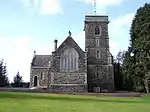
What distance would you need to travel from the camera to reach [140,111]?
16.0m

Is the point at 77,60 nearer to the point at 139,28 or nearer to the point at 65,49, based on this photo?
the point at 65,49

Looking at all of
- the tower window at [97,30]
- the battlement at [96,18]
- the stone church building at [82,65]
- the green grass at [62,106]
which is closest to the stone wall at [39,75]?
the stone church building at [82,65]

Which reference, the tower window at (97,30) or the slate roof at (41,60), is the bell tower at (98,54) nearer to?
the tower window at (97,30)

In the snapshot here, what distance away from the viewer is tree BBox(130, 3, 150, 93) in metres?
42.7

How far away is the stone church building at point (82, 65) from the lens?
59.1 m

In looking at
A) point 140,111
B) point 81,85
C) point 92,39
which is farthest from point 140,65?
point 140,111

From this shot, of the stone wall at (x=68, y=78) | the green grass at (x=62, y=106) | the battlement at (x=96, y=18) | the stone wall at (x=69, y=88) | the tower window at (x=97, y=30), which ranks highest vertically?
the battlement at (x=96, y=18)

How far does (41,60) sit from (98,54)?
1348cm

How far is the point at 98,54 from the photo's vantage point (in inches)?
2477

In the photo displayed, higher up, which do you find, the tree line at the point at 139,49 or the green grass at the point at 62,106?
the tree line at the point at 139,49

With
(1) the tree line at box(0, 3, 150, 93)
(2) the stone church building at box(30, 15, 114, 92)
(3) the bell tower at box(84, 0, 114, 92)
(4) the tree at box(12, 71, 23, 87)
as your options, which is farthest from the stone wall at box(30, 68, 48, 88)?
(4) the tree at box(12, 71, 23, 87)

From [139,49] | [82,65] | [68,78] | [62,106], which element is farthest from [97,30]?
[62,106]

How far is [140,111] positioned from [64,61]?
44.0 metres

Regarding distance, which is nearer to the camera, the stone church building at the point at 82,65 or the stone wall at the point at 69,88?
the stone wall at the point at 69,88
